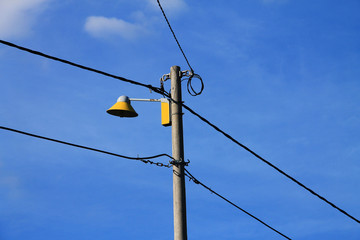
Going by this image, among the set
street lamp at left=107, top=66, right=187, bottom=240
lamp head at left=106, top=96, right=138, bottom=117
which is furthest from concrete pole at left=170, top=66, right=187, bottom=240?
lamp head at left=106, top=96, right=138, bottom=117

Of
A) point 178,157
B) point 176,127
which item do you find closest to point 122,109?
point 176,127

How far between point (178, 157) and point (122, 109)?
140cm

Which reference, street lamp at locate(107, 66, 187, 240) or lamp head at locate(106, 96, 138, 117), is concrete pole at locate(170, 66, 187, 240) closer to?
street lamp at locate(107, 66, 187, 240)

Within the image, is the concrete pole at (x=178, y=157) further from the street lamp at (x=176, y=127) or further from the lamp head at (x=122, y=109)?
the lamp head at (x=122, y=109)

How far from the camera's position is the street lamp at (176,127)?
32.8ft

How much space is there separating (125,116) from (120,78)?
64.6 inches

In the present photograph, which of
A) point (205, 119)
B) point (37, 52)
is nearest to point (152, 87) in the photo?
point (205, 119)

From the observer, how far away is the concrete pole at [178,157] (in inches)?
391

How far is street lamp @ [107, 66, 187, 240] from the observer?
32.8 ft

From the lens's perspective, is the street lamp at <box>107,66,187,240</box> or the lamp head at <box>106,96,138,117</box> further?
the lamp head at <box>106,96,138,117</box>

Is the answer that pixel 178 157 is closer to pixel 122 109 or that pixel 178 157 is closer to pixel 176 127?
pixel 176 127

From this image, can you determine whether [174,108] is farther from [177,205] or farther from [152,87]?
[177,205]

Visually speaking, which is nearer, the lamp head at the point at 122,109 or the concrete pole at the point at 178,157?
the concrete pole at the point at 178,157

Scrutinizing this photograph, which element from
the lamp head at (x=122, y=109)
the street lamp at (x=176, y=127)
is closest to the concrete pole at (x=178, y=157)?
the street lamp at (x=176, y=127)
